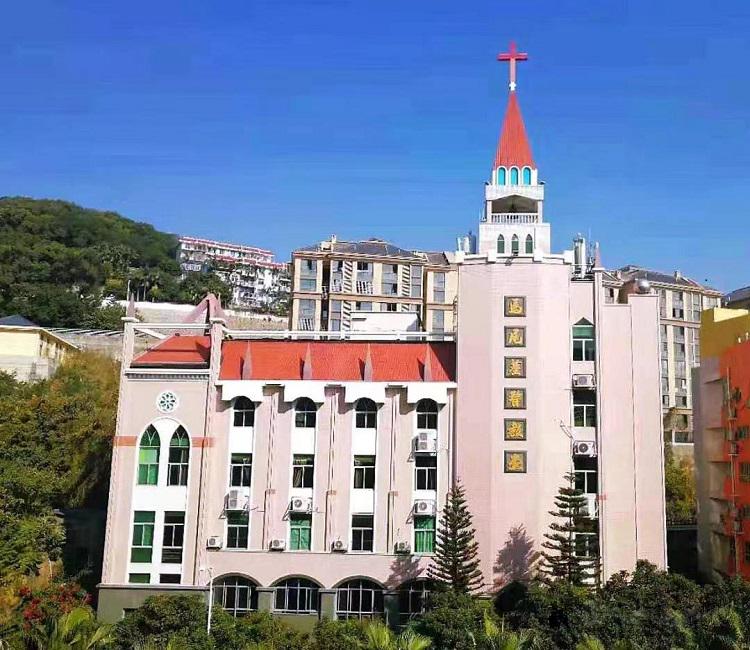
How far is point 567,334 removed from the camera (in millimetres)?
25859

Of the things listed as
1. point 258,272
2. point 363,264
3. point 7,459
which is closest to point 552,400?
point 7,459

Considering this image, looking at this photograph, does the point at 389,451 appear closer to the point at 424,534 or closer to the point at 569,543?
the point at 424,534

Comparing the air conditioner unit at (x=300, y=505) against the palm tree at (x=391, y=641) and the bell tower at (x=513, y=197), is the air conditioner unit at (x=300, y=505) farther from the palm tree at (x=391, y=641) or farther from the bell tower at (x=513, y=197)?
the bell tower at (x=513, y=197)

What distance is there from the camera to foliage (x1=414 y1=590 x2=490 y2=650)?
1984cm

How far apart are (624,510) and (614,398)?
3.25 metres

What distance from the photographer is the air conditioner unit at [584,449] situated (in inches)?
979

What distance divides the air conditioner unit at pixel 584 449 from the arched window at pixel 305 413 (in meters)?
7.80

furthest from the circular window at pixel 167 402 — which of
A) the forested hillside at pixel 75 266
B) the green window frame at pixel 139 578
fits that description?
the forested hillside at pixel 75 266

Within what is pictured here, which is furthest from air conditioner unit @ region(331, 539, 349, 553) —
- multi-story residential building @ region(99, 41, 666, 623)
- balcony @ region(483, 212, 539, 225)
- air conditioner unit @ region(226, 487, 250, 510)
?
balcony @ region(483, 212, 539, 225)

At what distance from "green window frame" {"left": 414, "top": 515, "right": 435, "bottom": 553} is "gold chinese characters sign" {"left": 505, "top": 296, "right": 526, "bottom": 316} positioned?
6629 millimetres

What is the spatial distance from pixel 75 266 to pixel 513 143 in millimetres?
43018

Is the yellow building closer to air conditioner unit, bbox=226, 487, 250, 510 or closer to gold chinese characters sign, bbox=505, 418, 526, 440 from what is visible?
air conditioner unit, bbox=226, 487, 250, 510

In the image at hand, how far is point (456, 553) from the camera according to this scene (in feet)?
76.5

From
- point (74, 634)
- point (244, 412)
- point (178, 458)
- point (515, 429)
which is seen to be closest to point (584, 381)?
point (515, 429)
